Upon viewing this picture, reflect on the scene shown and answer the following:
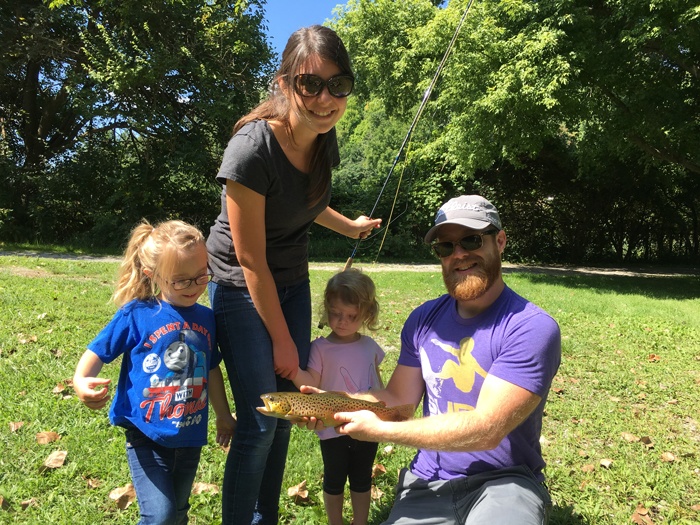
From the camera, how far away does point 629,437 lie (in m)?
4.17

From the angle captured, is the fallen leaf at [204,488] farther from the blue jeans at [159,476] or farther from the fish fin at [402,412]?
the fish fin at [402,412]

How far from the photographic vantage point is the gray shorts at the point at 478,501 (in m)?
1.89

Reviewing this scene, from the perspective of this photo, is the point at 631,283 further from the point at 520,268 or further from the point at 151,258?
the point at 151,258

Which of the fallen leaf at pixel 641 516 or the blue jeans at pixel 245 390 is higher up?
the blue jeans at pixel 245 390

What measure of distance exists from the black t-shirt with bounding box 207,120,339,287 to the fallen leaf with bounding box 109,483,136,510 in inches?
62.4

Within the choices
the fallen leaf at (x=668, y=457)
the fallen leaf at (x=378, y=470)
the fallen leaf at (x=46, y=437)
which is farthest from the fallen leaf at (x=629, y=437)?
the fallen leaf at (x=46, y=437)

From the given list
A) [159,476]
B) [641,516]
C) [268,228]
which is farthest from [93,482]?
[641,516]

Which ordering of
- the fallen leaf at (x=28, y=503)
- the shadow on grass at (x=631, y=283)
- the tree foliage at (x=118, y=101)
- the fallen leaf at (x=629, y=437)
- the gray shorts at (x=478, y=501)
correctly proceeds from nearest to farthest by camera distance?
the gray shorts at (x=478, y=501) < the fallen leaf at (x=28, y=503) < the fallen leaf at (x=629, y=437) < the shadow on grass at (x=631, y=283) < the tree foliage at (x=118, y=101)

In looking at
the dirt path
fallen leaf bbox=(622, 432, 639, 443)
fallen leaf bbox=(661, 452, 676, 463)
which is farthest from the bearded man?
the dirt path

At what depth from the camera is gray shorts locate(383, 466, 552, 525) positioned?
1891 millimetres

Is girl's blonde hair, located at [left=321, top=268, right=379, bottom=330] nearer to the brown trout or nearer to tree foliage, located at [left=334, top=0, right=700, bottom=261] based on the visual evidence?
the brown trout

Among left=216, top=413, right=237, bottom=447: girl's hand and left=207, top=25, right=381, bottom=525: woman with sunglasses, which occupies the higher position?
left=207, top=25, right=381, bottom=525: woman with sunglasses

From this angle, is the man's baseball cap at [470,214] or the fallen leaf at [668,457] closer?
the man's baseball cap at [470,214]

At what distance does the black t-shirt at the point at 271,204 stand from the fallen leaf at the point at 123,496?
1.59 m
